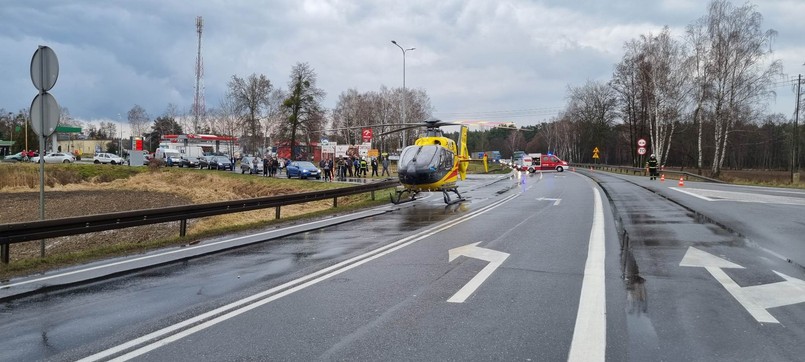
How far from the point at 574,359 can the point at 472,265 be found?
3812 mm

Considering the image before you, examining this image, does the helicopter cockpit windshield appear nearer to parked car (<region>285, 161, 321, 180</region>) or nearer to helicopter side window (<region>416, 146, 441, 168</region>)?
helicopter side window (<region>416, 146, 441, 168</region>)

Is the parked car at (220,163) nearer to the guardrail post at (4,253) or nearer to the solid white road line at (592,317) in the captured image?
the guardrail post at (4,253)

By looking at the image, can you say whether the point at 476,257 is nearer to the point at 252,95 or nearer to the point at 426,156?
the point at 426,156

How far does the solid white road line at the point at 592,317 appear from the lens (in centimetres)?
410

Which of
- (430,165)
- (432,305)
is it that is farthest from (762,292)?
(430,165)

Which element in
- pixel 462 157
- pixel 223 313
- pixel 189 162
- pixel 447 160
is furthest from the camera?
pixel 189 162

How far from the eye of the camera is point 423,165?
19.0 metres

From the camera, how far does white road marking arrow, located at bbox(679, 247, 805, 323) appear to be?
5.21 meters

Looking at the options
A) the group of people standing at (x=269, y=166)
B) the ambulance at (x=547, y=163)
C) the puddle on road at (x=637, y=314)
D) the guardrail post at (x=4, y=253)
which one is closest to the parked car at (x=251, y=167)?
the group of people standing at (x=269, y=166)

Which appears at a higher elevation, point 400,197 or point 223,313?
point 400,197

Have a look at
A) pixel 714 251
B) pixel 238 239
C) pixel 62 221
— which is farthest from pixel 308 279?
pixel 714 251

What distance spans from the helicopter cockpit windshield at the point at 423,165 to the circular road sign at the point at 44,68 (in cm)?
1190

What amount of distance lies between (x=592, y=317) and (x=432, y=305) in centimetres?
166

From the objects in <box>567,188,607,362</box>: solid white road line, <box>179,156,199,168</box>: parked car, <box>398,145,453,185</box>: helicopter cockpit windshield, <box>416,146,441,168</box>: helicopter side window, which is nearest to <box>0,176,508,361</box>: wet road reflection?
<box>567,188,607,362</box>: solid white road line
